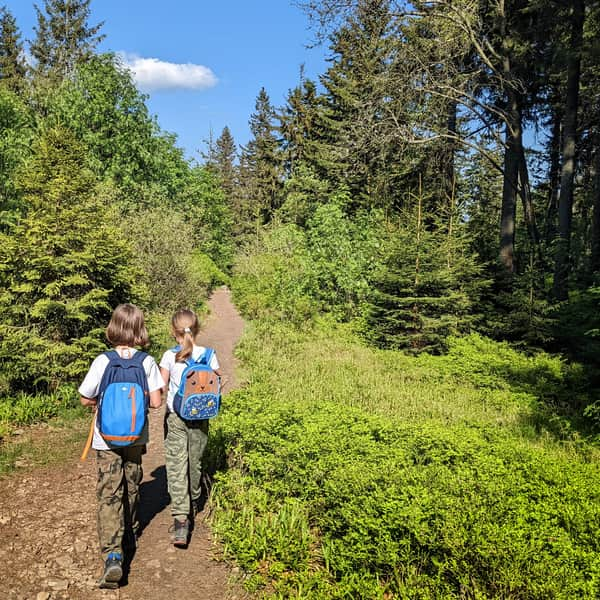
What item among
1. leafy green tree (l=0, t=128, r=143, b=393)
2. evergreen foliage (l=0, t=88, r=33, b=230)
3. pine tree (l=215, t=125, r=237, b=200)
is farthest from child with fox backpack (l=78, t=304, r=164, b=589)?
pine tree (l=215, t=125, r=237, b=200)

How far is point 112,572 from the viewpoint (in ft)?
11.5

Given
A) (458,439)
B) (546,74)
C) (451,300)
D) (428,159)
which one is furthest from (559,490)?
(546,74)

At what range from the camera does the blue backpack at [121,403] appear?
11.3 feet

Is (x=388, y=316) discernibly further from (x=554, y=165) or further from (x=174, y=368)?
(x=554, y=165)

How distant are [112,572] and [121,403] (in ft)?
4.22

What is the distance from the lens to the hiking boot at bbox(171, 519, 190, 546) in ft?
13.3

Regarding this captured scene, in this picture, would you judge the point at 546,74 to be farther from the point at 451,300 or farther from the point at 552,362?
the point at 552,362

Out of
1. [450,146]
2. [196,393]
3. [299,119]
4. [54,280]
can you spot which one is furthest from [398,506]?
[299,119]

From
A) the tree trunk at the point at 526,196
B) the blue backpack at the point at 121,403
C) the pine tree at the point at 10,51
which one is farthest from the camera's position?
the pine tree at the point at 10,51

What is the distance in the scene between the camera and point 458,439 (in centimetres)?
489

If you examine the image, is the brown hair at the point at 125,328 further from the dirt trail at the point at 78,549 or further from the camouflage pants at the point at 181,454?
the dirt trail at the point at 78,549

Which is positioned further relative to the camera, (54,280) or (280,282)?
(280,282)

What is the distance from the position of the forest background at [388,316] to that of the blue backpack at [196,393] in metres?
0.95

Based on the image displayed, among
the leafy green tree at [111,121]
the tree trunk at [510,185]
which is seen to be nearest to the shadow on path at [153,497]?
the tree trunk at [510,185]
